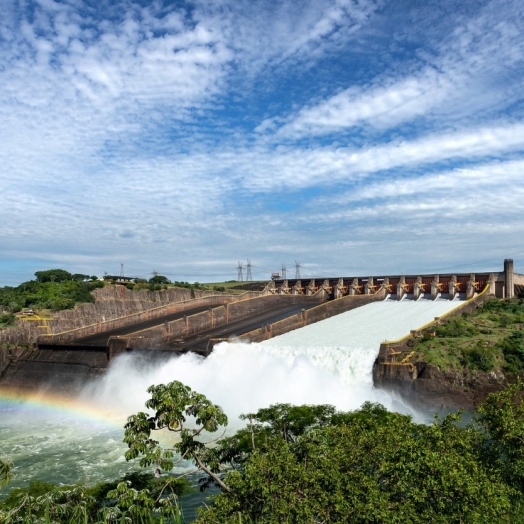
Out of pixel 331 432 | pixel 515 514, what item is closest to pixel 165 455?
pixel 331 432

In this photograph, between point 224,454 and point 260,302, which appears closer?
point 224,454

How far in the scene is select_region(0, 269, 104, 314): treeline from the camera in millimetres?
48781

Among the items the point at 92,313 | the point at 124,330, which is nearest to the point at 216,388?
the point at 124,330

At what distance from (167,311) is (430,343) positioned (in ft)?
85.4

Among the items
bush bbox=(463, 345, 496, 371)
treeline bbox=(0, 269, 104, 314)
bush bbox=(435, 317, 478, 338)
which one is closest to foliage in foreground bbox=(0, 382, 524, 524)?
bush bbox=(463, 345, 496, 371)

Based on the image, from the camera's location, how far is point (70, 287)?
53562 mm

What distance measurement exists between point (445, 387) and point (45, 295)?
3921 cm

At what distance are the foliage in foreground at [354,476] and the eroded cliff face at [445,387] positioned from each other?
17.4 meters

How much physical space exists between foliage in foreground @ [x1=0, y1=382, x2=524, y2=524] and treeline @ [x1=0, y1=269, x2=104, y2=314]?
40.0 meters

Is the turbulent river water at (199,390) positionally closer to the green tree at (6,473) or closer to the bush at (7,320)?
the bush at (7,320)

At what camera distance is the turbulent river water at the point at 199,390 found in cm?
2444

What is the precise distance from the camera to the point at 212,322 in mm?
47031

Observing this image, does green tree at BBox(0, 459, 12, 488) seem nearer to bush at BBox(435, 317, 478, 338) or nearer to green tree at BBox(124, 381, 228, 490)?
green tree at BBox(124, 381, 228, 490)

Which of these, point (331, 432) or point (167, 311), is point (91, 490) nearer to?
point (331, 432)
